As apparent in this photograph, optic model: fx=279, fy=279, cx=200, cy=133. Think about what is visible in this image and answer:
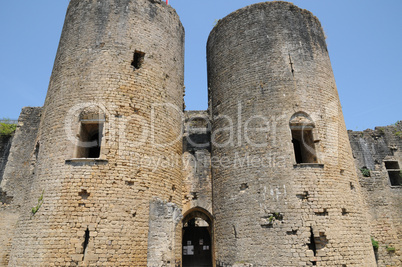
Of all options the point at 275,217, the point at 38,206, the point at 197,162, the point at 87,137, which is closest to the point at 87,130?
the point at 87,137

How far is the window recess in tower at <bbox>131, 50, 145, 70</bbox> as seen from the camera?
35.5 feet

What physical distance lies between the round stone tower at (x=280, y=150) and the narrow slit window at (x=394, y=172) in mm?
4744

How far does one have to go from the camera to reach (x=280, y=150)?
978 cm

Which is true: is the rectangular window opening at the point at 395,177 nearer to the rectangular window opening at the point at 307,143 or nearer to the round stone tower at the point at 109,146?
the rectangular window opening at the point at 307,143

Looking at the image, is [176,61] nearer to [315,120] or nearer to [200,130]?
[200,130]

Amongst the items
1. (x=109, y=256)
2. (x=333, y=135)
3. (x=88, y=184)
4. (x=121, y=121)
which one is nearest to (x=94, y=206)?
(x=88, y=184)

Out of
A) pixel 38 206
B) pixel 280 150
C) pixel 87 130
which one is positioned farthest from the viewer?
pixel 87 130

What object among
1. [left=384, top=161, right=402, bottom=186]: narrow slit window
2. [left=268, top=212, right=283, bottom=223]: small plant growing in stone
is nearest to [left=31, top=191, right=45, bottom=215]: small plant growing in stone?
[left=268, top=212, right=283, bottom=223]: small plant growing in stone

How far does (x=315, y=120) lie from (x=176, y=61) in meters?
6.31

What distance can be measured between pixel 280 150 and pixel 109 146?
583 cm

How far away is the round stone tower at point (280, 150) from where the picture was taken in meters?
8.80

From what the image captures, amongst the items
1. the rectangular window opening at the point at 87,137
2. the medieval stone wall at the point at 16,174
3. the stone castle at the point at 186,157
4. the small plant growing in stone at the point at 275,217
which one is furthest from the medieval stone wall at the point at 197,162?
the medieval stone wall at the point at 16,174

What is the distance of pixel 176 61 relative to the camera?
1236 centimetres

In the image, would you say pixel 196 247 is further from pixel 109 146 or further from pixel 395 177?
pixel 395 177
